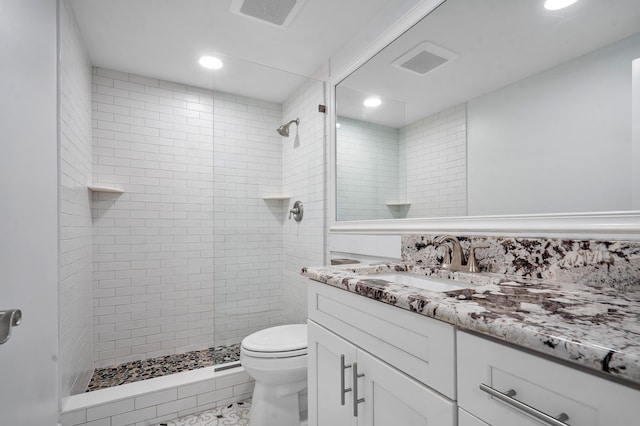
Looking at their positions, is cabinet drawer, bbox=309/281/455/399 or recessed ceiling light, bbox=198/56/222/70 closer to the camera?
cabinet drawer, bbox=309/281/455/399

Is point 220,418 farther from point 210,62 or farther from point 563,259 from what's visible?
point 210,62

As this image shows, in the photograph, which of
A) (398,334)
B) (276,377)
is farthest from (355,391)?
(276,377)

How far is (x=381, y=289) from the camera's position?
896mm

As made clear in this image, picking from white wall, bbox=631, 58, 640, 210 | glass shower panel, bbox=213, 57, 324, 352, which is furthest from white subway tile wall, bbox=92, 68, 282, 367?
white wall, bbox=631, 58, 640, 210

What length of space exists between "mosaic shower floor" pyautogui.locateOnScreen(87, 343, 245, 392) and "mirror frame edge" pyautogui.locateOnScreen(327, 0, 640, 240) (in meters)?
1.24

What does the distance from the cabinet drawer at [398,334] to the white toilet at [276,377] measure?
676 millimetres

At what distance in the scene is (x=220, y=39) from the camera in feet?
7.39

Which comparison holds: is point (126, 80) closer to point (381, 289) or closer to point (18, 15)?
point (18, 15)

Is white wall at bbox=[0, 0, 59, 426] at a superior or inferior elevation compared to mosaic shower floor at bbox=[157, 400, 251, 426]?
superior

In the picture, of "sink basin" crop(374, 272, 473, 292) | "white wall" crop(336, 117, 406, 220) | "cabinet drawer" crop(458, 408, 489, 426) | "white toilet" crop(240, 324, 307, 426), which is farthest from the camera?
"white wall" crop(336, 117, 406, 220)

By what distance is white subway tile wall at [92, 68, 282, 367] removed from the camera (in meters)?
2.37

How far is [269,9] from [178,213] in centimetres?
198

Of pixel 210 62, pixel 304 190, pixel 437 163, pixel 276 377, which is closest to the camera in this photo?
pixel 437 163

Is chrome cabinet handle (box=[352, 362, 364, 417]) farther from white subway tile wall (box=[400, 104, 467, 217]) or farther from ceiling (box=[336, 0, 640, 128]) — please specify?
ceiling (box=[336, 0, 640, 128])
